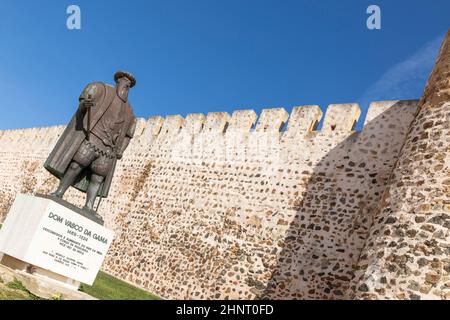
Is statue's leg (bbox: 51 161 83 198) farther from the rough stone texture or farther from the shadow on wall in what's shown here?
the shadow on wall

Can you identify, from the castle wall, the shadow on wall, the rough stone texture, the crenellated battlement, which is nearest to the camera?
the rough stone texture

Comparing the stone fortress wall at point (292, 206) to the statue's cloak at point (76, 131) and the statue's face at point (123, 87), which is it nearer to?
the statue's face at point (123, 87)

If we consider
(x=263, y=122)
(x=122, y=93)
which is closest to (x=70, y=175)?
(x=122, y=93)

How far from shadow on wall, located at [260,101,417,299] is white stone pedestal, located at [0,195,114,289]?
453cm

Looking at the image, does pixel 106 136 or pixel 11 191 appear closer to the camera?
pixel 106 136

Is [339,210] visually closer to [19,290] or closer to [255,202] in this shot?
[255,202]

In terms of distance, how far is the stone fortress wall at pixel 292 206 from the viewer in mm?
6551

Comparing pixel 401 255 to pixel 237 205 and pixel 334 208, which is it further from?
pixel 237 205

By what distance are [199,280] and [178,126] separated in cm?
515

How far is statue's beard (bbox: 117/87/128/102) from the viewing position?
255 inches

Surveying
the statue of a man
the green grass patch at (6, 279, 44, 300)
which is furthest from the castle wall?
the green grass patch at (6, 279, 44, 300)

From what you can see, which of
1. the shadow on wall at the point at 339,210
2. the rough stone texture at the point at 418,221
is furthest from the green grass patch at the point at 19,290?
the shadow on wall at the point at 339,210

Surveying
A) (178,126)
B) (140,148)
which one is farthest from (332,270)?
(140,148)
